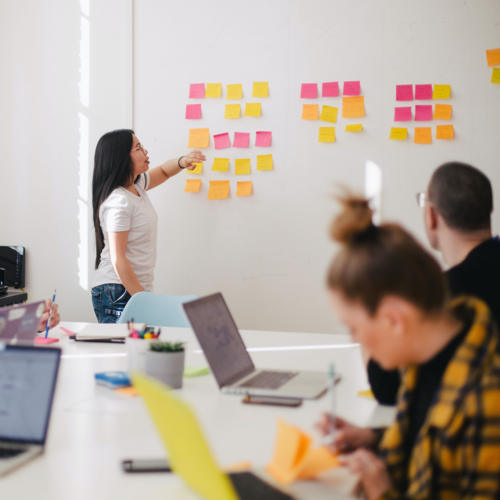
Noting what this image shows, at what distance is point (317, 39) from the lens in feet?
9.89

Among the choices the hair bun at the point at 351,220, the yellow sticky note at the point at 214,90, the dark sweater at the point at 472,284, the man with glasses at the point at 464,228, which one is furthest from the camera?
the yellow sticky note at the point at 214,90

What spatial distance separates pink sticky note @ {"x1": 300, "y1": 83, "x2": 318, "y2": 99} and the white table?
174 cm

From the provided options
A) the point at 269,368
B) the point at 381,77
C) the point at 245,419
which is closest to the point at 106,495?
the point at 245,419

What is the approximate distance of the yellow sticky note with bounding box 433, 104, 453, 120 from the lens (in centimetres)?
292

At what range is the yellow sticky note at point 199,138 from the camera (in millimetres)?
3148

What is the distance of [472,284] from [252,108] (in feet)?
6.74

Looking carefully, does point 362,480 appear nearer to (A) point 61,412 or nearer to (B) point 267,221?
(A) point 61,412

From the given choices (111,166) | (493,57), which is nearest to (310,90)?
(493,57)

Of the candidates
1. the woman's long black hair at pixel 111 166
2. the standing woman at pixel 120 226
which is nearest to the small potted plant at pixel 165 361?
the standing woman at pixel 120 226

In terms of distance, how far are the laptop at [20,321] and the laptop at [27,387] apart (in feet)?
0.84

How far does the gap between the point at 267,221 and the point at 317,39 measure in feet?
3.53

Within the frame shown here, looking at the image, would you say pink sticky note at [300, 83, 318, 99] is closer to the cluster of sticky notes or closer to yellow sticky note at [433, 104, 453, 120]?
yellow sticky note at [433, 104, 453, 120]

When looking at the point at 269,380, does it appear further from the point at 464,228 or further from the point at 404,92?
the point at 404,92

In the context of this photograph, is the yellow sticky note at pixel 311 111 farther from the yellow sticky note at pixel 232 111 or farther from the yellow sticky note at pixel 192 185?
the yellow sticky note at pixel 192 185
